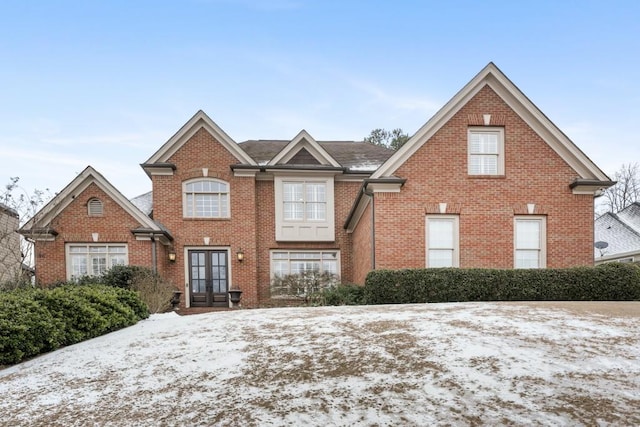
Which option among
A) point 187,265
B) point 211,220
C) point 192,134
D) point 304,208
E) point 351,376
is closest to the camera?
point 351,376

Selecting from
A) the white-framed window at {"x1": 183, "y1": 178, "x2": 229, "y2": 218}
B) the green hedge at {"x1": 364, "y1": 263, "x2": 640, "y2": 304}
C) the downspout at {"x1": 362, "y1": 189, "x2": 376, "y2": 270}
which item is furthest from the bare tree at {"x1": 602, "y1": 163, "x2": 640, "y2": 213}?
the white-framed window at {"x1": 183, "y1": 178, "x2": 229, "y2": 218}

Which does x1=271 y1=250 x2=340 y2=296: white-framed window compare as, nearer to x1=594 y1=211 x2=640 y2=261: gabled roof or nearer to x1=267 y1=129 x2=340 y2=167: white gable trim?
x1=267 y1=129 x2=340 y2=167: white gable trim

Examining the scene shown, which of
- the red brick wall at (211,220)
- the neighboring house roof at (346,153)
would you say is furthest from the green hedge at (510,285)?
the neighboring house roof at (346,153)

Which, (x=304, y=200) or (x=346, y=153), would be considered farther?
(x=346, y=153)

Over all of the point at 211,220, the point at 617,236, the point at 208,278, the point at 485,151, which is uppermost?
the point at 485,151

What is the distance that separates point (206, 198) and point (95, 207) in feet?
13.2

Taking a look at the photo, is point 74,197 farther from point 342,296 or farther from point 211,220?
point 342,296

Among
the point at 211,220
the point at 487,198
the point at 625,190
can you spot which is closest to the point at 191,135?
the point at 211,220

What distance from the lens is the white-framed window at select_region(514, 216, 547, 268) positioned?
38.3ft

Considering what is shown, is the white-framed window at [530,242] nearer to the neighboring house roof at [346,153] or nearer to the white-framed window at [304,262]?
the neighboring house roof at [346,153]

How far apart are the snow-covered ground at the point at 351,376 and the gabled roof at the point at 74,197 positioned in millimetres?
7661

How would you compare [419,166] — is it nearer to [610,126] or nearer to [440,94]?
[610,126]

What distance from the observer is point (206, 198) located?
1530cm

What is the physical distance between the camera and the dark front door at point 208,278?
15000mm
